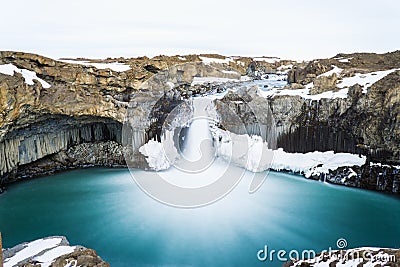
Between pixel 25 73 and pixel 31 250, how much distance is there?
9.85 meters

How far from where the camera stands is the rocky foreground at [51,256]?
492cm

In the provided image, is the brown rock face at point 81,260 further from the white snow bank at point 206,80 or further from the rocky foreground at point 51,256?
the white snow bank at point 206,80

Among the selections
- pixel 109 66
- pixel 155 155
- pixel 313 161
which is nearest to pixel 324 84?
pixel 313 161

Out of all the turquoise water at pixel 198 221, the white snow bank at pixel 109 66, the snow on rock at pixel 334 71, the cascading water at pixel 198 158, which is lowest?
the turquoise water at pixel 198 221

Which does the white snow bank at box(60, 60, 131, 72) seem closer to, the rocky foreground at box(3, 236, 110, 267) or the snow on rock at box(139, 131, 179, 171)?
the snow on rock at box(139, 131, 179, 171)

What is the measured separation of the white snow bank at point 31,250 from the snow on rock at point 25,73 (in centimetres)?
887

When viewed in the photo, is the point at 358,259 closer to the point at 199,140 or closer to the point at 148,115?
the point at 148,115

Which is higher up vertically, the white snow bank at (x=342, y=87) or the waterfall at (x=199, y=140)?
the white snow bank at (x=342, y=87)

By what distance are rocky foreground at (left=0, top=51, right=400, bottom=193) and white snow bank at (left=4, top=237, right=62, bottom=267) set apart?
24.8ft

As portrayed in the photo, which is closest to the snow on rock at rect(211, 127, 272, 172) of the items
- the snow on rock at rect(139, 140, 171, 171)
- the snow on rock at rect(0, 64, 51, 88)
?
the snow on rock at rect(139, 140, 171, 171)

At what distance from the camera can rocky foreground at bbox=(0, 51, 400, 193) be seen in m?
13.6

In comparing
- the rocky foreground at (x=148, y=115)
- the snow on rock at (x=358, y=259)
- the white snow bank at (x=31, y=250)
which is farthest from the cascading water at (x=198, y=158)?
the snow on rock at (x=358, y=259)

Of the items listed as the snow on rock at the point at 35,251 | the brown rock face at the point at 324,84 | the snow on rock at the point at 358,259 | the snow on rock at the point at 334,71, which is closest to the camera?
the snow on rock at the point at 358,259

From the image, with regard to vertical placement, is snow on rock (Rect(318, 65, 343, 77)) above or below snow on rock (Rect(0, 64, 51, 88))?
above
